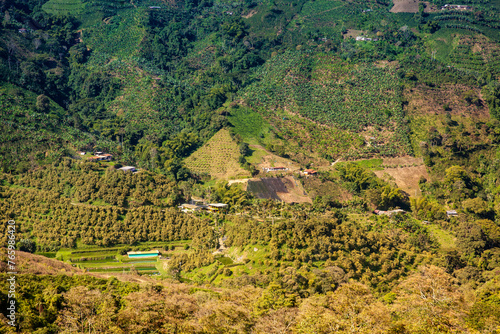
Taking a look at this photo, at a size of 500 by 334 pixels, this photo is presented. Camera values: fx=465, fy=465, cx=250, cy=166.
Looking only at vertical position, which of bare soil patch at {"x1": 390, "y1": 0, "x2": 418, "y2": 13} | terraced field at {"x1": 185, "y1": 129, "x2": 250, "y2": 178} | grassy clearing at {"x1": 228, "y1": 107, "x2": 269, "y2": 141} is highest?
bare soil patch at {"x1": 390, "y1": 0, "x2": 418, "y2": 13}

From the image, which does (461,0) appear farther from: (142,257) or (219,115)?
(142,257)

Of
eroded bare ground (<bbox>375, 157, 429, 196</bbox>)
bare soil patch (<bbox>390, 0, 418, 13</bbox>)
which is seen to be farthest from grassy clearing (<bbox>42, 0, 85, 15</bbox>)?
eroded bare ground (<bbox>375, 157, 429, 196</bbox>)

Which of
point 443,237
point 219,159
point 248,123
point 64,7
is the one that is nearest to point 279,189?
point 219,159

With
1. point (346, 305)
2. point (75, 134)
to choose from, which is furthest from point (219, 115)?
point (346, 305)

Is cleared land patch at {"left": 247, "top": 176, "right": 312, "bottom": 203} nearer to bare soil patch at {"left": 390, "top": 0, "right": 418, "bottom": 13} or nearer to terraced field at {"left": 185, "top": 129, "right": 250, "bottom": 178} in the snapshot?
terraced field at {"left": 185, "top": 129, "right": 250, "bottom": 178}

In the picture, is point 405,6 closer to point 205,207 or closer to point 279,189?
point 279,189

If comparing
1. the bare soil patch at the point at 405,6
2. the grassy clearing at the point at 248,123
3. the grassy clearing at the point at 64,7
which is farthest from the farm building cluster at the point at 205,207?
the bare soil patch at the point at 405,6
